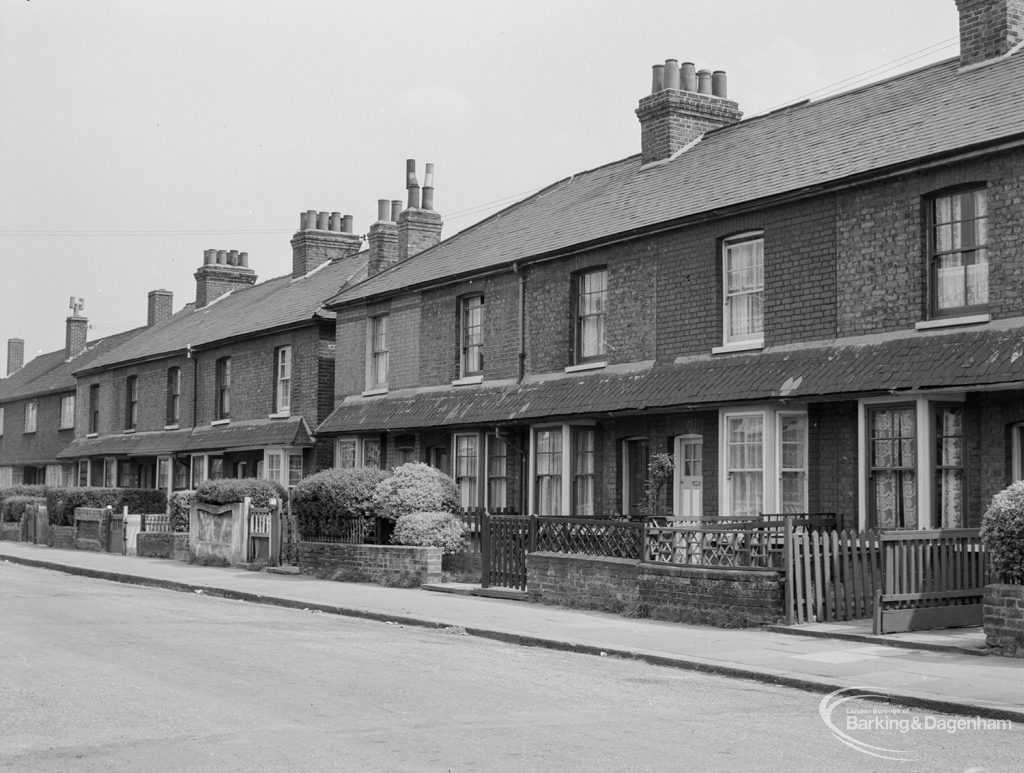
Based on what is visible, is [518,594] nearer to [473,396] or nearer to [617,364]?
[617,364]

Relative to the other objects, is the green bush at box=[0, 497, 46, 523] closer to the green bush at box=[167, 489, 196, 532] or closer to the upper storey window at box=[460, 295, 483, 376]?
the green bush at box=[167, 489, 196, 532]

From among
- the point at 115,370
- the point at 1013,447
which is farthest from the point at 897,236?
the point at 115,370

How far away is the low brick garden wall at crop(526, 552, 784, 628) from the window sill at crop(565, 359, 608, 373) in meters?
5.00

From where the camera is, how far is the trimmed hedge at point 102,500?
3700 cm

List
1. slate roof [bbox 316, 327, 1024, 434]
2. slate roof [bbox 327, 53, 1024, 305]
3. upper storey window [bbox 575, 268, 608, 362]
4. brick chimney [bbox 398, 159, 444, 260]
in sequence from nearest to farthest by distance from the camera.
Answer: slate roof [bbox 316, 327, 1024, 434]
slate roof [bbox 327, 53, 1024, 305]
upper storey window [bbox 575, 268, 608, 362]
brick chimney [bbox 398, 159, 444, 260]

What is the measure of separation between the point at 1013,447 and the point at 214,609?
11342 mm

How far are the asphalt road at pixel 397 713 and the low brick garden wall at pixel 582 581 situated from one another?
131 inches

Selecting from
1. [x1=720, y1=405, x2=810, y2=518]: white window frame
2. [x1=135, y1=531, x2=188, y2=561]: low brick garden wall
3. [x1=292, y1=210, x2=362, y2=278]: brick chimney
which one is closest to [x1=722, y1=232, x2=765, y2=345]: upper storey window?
[x1=720, y1=405, x2=810, y2=518]: white window frame

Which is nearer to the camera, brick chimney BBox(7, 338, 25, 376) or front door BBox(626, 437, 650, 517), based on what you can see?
front door BBox(626, 437, 650, 517)

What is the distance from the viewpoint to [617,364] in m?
22.4

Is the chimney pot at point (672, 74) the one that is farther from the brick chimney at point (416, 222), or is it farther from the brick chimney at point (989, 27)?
the brick chimney at point (416, 222)

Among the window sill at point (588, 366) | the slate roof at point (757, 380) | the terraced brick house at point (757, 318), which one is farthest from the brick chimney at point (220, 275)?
the window sill at point (588, 366)

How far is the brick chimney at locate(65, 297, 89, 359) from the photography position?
57.9 metres

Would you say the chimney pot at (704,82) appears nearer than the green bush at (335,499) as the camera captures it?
No
